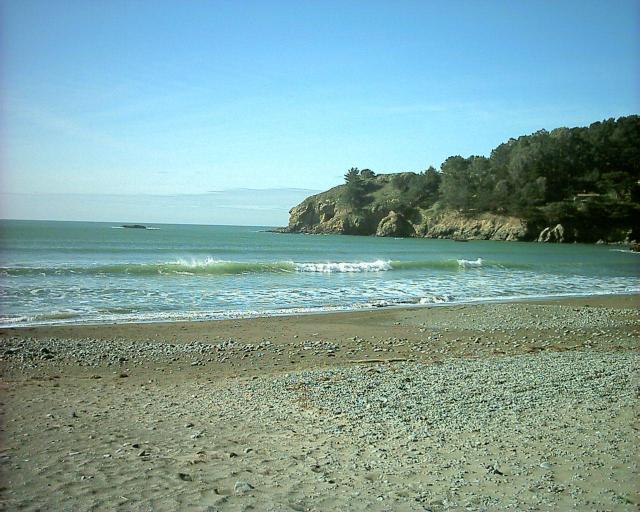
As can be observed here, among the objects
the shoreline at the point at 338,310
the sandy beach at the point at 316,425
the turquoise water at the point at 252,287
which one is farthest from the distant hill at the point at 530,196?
the sandy beach at the point at 316,425

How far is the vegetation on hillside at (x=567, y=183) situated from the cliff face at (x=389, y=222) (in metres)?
2.19

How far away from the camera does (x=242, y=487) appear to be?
444 centimetres

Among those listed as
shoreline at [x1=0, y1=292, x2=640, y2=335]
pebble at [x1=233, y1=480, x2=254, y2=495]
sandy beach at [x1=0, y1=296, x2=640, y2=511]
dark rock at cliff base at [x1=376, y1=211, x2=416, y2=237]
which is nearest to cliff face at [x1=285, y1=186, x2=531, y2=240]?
dark rock at cliff base at [x1=376, y1=211, x2=416, y2=237]

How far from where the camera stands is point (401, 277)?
1176 inches

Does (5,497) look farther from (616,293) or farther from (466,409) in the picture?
(616,293)

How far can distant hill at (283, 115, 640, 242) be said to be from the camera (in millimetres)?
86438

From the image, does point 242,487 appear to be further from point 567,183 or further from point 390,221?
point 390,221

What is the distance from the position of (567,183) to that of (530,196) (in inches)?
282

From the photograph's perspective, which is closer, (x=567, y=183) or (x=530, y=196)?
(x=530, y=196)

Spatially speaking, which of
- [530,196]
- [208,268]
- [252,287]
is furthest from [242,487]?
[530,196]

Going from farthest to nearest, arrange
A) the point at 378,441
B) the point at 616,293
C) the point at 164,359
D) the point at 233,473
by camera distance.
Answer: the point at 616,293
the point at 164,359
the point at 378,441
the point at 233,473

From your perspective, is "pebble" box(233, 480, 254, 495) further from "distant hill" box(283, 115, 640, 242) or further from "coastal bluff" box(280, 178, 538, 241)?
"coastal bluff" box(280, 178, 538, 241)

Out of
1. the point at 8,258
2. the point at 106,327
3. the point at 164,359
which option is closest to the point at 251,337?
the point at 164,359

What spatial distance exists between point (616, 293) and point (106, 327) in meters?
20.5
